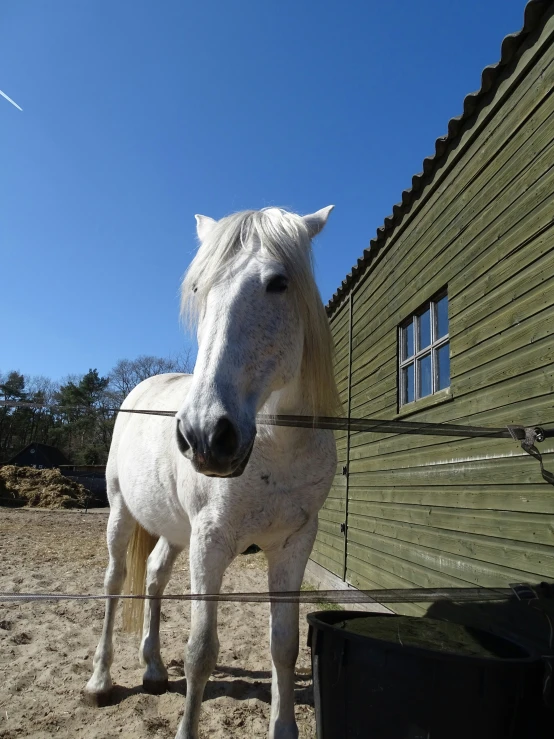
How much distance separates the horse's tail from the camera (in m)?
3.60

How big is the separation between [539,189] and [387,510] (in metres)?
3.17

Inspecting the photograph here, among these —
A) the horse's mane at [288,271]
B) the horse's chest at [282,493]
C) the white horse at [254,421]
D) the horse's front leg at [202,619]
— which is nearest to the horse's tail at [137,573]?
the white horse at [254,421]

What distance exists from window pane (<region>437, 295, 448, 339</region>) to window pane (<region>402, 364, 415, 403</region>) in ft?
2.20

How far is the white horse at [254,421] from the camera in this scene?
1.54m

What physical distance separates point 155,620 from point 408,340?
3351 mm

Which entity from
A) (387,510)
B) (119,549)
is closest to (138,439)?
(119,549)

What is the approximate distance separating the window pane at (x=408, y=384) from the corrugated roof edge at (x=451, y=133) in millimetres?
1576

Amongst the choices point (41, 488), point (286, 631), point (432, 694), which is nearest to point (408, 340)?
point (286, 631)

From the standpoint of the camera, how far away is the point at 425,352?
4418 millimetres

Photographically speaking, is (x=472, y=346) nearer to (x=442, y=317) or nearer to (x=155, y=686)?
(x=442, y=317)

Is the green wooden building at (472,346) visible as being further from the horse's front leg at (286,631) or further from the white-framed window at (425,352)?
the horse's front leg at (286,631)

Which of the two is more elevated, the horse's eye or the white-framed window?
the white-framed window

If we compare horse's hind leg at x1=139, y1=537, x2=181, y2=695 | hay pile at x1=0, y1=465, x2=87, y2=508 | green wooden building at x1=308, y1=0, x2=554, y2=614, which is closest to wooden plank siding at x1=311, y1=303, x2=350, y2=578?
green wooden building at x1=308, y1=0, x2=554, y2=614

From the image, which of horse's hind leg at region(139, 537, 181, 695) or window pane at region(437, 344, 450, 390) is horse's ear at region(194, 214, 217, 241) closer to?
horse's hind leg at region(139, 537, 181, 695)
